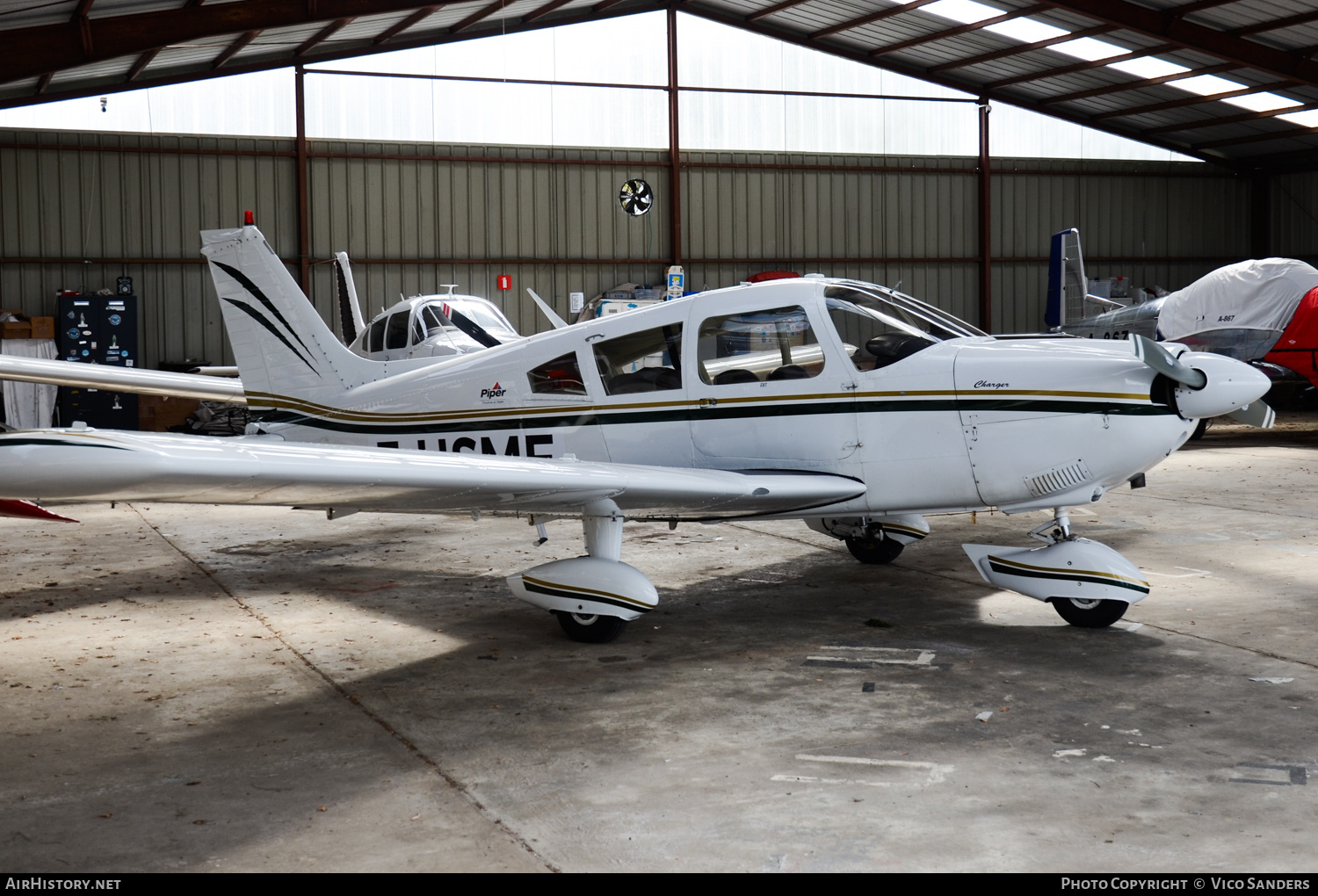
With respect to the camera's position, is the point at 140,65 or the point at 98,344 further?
the point at 98,344

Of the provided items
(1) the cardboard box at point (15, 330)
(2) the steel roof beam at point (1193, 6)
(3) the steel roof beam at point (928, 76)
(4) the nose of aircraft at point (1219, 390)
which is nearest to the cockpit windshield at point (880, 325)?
(4) the nose of aircraft at point (1219, 390)

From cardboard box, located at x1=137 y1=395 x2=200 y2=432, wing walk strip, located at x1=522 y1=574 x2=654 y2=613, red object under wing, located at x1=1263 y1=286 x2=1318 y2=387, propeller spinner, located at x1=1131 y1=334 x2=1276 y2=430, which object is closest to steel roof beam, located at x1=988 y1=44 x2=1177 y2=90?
red object under wing, located at x1=1263 y1=286 x2=1318 y2=387

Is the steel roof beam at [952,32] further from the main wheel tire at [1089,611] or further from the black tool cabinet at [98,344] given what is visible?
the main wheel tire at [1089,611]

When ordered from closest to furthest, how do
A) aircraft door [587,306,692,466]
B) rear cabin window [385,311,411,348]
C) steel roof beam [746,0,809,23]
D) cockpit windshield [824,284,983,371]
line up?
cockpit windshield [824,284,983,371]
aircraft door [587,306,692,466]
rear cabin window [385,311,411,348]
steel roof beam [746,0,809,23]

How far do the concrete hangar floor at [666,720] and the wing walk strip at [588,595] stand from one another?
263 mm

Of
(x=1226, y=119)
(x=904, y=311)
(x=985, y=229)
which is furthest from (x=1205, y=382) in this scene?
(x=1226, y=119)

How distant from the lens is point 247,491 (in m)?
4.59

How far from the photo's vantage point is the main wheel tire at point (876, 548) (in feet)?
26.7

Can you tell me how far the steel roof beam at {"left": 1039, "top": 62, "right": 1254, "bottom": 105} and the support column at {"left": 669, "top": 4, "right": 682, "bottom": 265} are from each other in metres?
8.92

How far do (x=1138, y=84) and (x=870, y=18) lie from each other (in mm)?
5808

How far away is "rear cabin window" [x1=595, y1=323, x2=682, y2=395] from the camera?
6.59 metres

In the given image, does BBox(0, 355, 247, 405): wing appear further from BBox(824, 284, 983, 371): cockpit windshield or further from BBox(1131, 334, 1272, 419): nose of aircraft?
BBox(1131, 334, 1272, 419): nose of aircraft

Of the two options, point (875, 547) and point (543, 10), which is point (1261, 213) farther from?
point (875, 547)

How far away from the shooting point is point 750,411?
6.43 m
